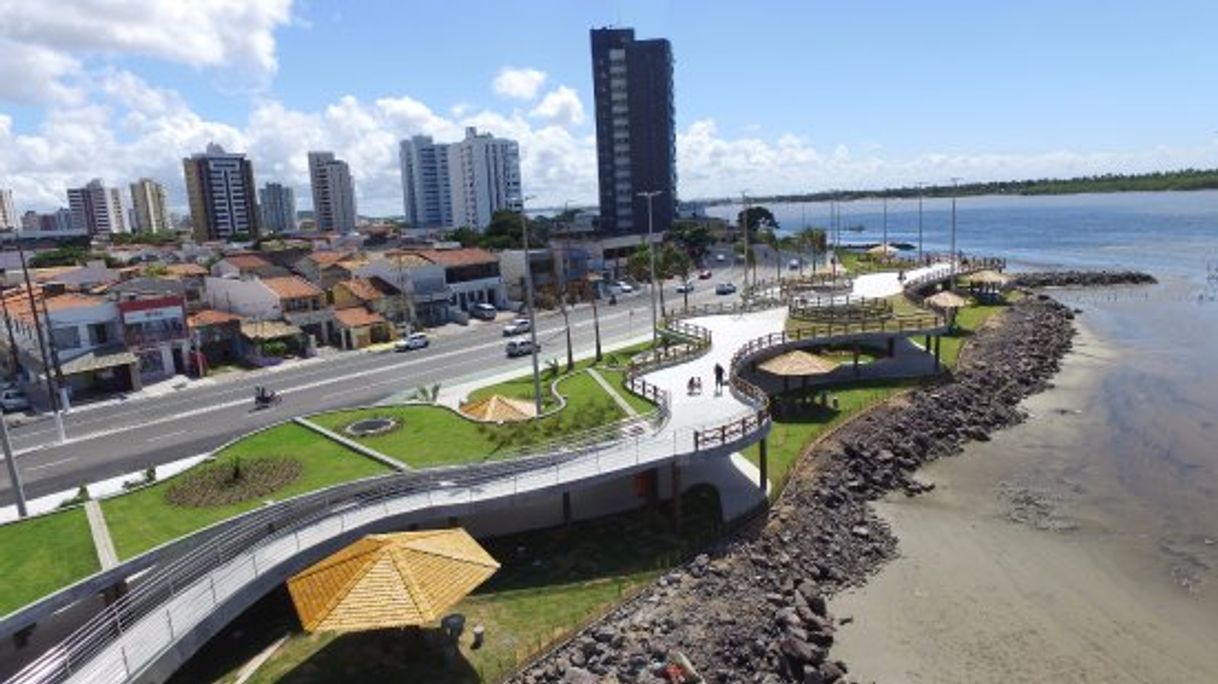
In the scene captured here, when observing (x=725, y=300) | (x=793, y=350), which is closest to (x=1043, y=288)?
(x=725, y=300)

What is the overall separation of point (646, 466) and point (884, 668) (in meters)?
10.3

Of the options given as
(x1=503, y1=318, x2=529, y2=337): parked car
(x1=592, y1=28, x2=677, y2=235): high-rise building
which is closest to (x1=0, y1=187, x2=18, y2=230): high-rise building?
(x1=503, y1=318, x2=529, y2=337): parked car

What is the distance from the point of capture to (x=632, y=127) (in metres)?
179

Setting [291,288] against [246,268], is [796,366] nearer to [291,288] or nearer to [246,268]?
[291,288]

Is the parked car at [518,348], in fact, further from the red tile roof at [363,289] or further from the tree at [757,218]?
the tree at [757,218]

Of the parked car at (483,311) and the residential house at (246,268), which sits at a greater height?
the residential house at (246,268)

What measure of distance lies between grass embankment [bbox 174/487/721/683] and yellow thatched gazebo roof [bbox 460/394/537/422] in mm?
6577

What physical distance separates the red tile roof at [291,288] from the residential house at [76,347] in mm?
13931

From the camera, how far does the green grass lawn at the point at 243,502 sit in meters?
25.9

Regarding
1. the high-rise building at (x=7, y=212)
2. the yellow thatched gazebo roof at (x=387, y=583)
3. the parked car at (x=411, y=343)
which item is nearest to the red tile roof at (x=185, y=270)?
the parked car at (x=411, y=343)

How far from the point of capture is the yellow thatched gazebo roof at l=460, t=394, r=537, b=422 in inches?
1449

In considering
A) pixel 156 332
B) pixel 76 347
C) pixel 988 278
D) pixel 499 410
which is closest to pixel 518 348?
pixel 156 332

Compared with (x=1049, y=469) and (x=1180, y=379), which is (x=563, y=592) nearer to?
(x=1049, y=469)

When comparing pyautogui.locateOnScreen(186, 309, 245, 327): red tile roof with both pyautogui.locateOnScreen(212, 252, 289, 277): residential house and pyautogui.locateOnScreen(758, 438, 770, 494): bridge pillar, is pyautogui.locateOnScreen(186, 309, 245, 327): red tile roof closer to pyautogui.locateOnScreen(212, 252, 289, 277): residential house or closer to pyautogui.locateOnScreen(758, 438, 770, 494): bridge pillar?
pyautogui.locateOnScreen(212, 252, 289, 277): residential house
